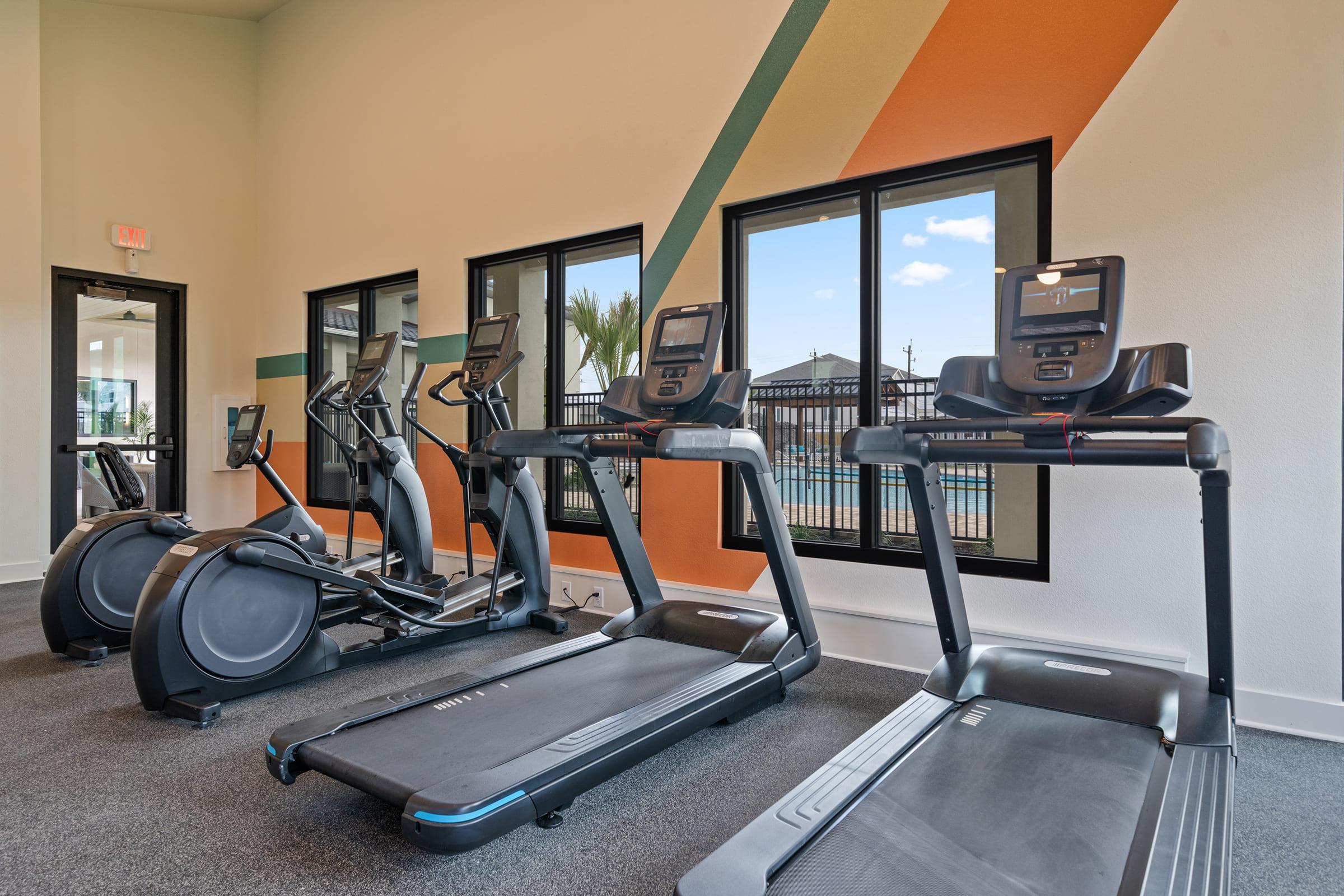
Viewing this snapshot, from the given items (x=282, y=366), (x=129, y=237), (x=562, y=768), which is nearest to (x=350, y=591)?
(x=562, y=768)

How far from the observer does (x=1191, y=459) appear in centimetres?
196

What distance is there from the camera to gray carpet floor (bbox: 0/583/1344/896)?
1.83 meters

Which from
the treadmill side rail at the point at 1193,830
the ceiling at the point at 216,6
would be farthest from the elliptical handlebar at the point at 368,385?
the ceiling at the point at 216,6

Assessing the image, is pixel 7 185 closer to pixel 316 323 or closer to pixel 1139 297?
pixel 316 323

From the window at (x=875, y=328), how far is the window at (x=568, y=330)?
2.74 feet

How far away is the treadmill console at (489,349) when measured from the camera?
12.5 ft

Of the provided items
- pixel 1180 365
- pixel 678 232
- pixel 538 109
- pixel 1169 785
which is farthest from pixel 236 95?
pixel 1169 785

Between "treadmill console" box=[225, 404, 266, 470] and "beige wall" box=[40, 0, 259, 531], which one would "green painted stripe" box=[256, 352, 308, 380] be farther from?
"treadmill console" box=[225, 404, 266, 470]

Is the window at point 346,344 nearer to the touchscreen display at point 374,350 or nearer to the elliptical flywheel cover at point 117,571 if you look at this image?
the touchscreen display at point 374,350

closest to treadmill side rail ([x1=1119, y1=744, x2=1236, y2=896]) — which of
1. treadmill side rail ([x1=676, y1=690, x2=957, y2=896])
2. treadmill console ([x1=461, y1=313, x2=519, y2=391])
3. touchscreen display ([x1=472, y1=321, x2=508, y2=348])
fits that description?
treadmill side rail ([x1=676, y1=690, x2=957, y2=896])

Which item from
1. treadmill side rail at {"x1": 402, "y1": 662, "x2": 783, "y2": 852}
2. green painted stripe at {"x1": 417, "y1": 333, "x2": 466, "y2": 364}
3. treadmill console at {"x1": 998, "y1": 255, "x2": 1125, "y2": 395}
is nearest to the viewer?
treadmill side rail at {"x1": 402, "y1": 662, "x2": 783, "y2": 852}

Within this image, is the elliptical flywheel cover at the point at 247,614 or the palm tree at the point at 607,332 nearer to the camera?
the elliptical flywheel cover at the point at 247,614

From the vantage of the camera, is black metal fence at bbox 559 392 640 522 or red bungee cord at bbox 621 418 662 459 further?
black metal fence at bbox 559 392 640 522

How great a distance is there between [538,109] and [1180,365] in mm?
4205
